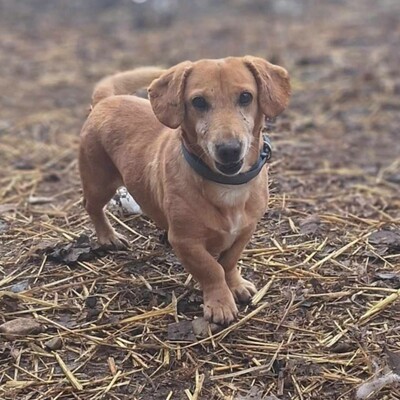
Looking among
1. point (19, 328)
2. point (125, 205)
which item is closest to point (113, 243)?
point (125, 205)

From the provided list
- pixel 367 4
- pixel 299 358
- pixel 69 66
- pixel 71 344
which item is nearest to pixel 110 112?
pixel 71 344

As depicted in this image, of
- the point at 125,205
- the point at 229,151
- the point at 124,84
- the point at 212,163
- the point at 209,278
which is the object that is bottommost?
the point at 125,205

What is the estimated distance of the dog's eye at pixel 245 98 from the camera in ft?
11.2

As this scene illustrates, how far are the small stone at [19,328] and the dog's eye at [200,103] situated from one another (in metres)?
1.15

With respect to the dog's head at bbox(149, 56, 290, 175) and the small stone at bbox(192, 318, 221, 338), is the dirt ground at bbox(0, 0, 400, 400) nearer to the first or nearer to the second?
the small stone at bbox(192, 318, 221, 338)

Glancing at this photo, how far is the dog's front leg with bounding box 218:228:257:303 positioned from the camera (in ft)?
12.3

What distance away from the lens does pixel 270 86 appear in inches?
139

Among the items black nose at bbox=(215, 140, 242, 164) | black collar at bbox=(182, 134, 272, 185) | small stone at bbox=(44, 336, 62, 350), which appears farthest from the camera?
small stone at bbox=(44, 336, 62, 350)

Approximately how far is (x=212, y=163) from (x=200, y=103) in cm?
24

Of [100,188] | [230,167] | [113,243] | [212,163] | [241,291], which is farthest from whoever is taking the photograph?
[113,243]

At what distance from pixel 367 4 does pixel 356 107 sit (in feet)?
20.5

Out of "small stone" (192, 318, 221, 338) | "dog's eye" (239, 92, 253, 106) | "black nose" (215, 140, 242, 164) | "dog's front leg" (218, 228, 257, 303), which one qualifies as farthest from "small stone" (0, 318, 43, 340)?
"dog's eye" (239, 92, 253, 106)

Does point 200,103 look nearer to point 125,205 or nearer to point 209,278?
point 209,278

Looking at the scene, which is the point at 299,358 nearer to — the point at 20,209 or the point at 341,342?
the point at 341,342
